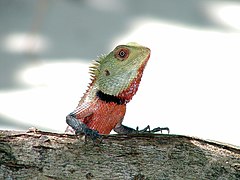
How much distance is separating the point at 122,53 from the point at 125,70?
0.06m

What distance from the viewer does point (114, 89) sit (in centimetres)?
250

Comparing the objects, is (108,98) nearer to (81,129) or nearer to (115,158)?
(81,129)

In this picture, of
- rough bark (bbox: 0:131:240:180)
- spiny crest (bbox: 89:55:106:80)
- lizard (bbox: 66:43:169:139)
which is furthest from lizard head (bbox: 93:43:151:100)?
rough bark (bbox: 0:131:240:180)

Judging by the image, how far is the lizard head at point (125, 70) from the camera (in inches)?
97.8

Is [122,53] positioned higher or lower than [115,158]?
higher

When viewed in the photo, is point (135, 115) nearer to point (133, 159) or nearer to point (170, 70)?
point (170, 70)

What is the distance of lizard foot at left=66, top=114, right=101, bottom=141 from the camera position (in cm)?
205

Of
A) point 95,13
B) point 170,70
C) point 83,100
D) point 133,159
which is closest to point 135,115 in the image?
point 170,70

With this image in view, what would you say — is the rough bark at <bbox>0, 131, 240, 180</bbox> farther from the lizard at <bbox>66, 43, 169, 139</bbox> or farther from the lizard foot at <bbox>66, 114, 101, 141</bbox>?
the lizard at <bbox>66, 43, 169, 139</bbox>

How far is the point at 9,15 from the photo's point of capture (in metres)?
4.75

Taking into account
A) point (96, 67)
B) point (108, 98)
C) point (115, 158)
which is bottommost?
point (115, 158)

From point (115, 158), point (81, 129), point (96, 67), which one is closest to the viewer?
point (115, 158)

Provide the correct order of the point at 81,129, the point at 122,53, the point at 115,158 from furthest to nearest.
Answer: the point at 122,53 < the point at 81,129 < the point at 115,158

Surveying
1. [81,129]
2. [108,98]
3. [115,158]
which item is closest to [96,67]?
[108,98]
